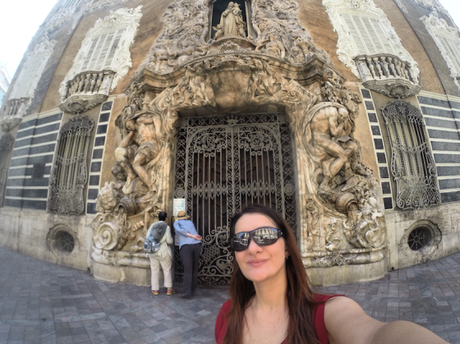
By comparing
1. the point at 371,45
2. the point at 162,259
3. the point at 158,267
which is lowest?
the point at 158,267

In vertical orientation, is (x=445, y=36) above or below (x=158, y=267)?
above

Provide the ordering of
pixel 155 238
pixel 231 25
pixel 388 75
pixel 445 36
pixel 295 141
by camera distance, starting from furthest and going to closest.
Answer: pixel 445 36 → pixel 231 25 → pixel 388 75 → pixel 295 141 → pixel 155 238

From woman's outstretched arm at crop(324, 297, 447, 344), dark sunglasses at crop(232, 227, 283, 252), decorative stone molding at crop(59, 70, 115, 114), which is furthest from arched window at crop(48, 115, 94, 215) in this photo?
woman's outstretched arm at crop(324, 297, 447, 344)

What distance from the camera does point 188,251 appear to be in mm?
4613

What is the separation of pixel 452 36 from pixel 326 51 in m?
5.97

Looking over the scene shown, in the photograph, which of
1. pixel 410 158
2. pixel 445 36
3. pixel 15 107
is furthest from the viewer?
pixel 15 107

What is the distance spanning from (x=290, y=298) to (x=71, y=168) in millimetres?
8219

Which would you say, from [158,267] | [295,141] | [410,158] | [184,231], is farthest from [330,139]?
[158,267]

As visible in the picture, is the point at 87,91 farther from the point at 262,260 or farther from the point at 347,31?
the point at 347,31

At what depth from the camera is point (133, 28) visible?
8.64m

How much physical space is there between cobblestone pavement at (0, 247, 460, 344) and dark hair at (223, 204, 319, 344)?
88.1 inches

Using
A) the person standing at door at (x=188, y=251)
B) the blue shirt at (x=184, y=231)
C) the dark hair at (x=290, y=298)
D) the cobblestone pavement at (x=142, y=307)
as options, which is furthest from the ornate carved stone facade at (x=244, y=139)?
the dark hair at (x=290, y=298)

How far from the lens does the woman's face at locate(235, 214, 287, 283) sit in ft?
4.07

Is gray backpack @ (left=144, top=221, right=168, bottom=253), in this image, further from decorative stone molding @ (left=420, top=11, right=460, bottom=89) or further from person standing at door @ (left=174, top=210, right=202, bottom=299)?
decorative stone molding @ (left=420, top=11, right=460, bottom=89)
